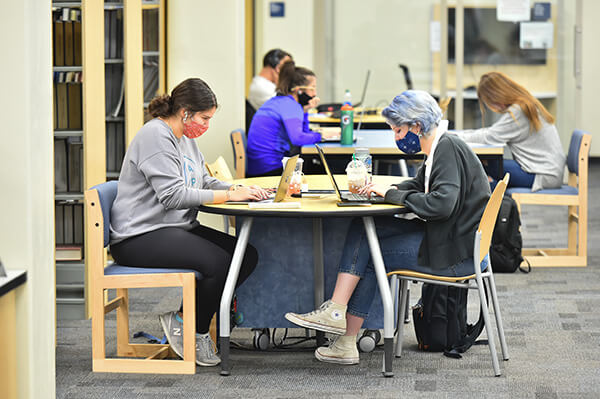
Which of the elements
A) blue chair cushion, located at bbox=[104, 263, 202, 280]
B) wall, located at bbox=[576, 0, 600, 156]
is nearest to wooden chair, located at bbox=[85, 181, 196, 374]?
blue chair cushion, located at bbox=[104, 263, 202, 280]

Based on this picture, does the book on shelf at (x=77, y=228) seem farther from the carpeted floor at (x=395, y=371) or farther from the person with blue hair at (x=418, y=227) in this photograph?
the person with blue hair at (x=418, y=227)

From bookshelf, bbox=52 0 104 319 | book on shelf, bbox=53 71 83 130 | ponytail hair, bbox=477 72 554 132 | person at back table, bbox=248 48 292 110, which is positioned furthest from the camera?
person at back table, bbox=248 48 292 110

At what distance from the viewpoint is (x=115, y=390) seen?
3479 millimetres

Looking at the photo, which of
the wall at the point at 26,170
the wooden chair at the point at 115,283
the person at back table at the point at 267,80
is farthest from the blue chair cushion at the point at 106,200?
the person at back table at the point at 267,80

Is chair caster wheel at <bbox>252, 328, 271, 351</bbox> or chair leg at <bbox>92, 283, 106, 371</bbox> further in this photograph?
chair caster wheel at <bbox>252, 328, 271, 351</bbox>

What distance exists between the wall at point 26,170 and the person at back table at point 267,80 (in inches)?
194

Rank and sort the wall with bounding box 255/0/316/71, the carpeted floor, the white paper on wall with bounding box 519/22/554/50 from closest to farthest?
the carpeted floor → the white paper on wall with bounding box 519/22/554/50 → the wall with bounding box 255/0/316/71

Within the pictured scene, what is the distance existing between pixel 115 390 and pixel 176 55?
3.15 meters

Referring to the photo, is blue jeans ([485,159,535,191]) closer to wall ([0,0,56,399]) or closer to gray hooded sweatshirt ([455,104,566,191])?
gray hooded sweatshirt ([455,104,566,191])

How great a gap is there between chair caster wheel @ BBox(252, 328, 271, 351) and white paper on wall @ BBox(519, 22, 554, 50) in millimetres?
7213

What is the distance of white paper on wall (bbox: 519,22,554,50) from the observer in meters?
10.2

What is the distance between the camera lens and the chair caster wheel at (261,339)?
4.04 m

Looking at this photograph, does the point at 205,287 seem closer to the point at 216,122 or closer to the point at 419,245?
the point at 419,245

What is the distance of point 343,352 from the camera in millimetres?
3814
